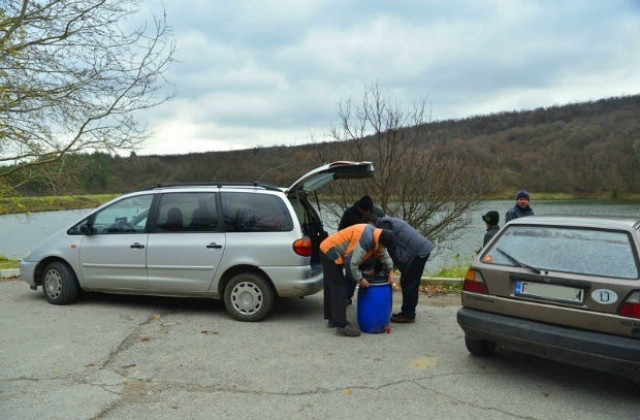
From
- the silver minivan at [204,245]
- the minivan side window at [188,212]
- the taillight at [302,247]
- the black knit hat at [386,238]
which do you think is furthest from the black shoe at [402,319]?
the minivan side window at [188,212]

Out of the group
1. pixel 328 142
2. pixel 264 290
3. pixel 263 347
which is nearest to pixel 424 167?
pixel 328 142

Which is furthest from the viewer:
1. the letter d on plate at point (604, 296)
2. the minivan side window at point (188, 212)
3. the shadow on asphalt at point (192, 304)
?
the shadow on asphalt at point (192, 304)

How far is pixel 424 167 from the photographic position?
11875mm

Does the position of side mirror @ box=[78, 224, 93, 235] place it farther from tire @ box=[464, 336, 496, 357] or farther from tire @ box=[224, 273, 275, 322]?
tire @ box=[464, 336, 496, 357]

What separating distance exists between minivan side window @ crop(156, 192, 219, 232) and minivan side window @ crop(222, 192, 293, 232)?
0.18 meters

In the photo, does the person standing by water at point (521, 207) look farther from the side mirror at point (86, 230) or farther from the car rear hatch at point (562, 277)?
the side mirror at point (86, 230)

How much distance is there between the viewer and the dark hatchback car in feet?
12.3

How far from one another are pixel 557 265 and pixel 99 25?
479 inches

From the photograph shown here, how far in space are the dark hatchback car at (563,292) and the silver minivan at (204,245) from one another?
222 centimetres

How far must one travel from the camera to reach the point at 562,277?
4.07 m

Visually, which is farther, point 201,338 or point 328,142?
point 328,142

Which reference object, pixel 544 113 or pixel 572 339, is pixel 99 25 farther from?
pixel 544 113

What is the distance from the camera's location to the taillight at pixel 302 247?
604 cm

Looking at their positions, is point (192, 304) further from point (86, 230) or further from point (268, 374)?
point (268, 374)
